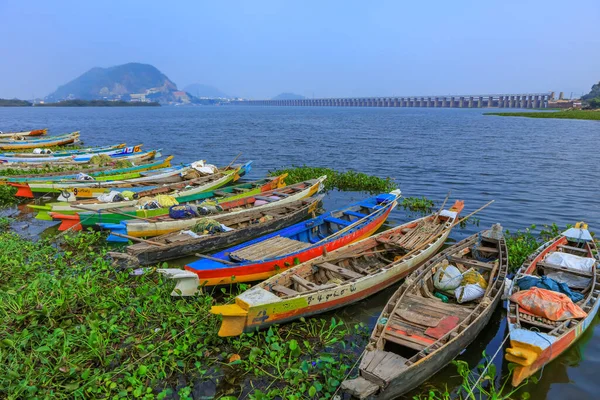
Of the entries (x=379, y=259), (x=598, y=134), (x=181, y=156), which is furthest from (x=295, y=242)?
(x=598, y=134)

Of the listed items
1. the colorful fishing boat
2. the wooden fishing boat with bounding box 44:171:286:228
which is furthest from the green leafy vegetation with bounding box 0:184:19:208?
the wooden fishing boat with bounding box 44:171:286:228

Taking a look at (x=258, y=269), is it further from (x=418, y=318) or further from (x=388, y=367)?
(x=388, y=367)

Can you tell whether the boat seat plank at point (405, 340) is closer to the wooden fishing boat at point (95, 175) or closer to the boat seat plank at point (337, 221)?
the boat seat plank at point (337, 221)

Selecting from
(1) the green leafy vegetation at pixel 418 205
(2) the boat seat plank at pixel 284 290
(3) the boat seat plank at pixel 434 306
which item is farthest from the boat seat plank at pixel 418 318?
(1) the green leafy vegetation at pixel 418 205

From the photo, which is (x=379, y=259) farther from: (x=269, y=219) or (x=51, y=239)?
(x=51, y=239)

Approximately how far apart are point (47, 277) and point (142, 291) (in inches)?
101

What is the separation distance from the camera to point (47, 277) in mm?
9461

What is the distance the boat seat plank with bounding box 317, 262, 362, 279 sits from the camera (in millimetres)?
9781

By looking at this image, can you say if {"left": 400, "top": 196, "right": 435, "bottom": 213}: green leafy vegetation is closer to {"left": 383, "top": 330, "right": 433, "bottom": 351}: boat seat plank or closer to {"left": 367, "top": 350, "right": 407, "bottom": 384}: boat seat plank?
{"left": 383, "top": 330, "right": 433, "bottom": 351}: boat seat plank

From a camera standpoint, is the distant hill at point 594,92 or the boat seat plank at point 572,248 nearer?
the boat seat plank at point 572,248

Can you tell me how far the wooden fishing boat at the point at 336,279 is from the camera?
7864 millimetres

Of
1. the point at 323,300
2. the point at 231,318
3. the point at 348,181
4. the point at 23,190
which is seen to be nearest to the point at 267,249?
the point at 323,300

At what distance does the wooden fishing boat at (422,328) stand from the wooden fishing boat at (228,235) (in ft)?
20.9

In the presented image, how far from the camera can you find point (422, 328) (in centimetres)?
777
